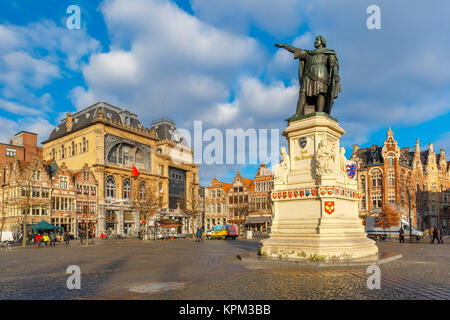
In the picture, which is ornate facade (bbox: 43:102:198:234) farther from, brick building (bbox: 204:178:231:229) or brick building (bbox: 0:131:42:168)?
brick building (bbox: 204:178:231:229)

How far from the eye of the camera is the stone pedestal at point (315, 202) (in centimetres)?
1244

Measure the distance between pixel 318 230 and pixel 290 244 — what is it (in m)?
1.11

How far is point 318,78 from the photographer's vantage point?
14.6 meters

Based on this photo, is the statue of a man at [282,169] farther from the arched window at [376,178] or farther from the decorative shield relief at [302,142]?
the arched window at [376,178]

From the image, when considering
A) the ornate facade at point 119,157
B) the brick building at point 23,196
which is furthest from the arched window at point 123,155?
the brick building at point 23,196

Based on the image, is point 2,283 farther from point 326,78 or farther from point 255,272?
point 326,78

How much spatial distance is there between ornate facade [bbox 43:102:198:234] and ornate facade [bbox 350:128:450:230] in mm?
35826

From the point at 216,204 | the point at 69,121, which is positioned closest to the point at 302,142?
the point at 216,204

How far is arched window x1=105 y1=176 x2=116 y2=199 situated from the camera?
61500 mm

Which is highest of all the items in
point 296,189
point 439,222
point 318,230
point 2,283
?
point 296,189

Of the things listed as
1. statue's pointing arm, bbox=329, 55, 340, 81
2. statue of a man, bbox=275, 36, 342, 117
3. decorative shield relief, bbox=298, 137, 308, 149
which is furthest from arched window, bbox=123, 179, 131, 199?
statue's pointing arm, bbox=329, 55, 340, 81

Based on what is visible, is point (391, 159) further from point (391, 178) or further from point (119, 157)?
point (119, 157)
